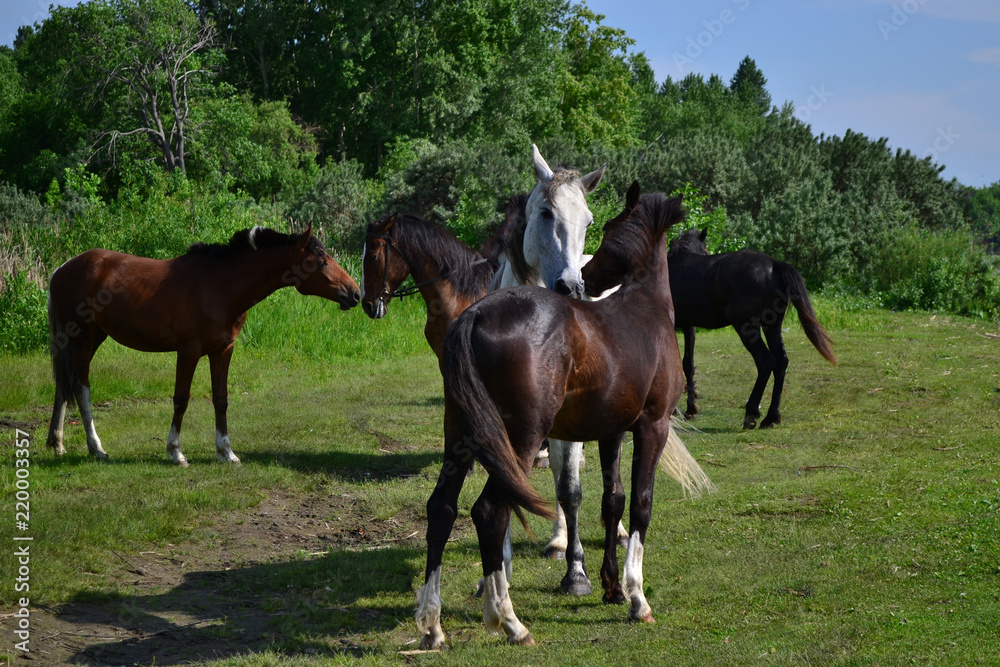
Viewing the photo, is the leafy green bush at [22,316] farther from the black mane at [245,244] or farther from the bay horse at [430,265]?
the bay horse at [430,265]

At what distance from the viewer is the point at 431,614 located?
3756mm

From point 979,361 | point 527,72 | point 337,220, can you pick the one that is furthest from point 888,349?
point 527,72

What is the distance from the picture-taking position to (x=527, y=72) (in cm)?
4122

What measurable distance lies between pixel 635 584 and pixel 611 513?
478mm

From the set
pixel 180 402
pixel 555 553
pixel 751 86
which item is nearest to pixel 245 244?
pixel 180 402

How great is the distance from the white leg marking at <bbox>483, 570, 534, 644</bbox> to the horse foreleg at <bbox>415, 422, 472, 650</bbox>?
22 centimetres

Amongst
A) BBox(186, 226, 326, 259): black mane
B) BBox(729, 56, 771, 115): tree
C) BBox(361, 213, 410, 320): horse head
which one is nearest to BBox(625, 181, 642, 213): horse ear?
BBox(361, 213, 410, 320): horse head

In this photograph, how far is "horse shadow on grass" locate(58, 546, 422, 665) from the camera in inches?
155

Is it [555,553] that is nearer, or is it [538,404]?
[538,404]

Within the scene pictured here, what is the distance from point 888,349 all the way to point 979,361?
1661 mm

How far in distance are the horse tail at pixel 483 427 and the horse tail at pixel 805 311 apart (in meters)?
6.14

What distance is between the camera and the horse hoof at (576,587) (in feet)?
15.1

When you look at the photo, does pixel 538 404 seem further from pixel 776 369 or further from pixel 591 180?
pixel 776 369

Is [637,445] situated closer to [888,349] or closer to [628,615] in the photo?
[628,615]
